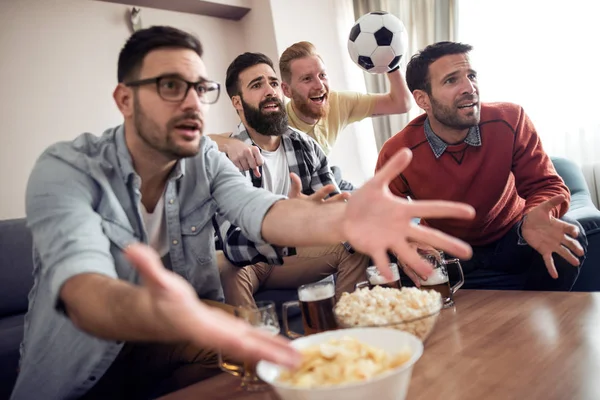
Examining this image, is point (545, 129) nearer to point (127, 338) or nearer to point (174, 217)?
point (174, 217)

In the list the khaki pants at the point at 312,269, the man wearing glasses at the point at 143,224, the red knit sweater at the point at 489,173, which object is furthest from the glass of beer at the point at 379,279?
the red knit sweater at the point at 489,173

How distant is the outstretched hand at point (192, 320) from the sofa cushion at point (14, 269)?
6.49 feet

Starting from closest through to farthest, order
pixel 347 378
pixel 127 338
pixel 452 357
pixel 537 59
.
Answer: pixel 347 378 < pixel 127 338 < pixel 452 357 < pixel 537 59

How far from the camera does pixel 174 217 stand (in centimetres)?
132

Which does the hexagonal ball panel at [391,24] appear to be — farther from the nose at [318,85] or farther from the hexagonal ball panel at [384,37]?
the nose at [318,85]

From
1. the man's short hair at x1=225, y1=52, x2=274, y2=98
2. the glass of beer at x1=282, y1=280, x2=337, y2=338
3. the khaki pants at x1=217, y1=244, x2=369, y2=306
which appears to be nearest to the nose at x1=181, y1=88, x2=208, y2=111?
the glass of beer at x1=282, y1=280, x2=337, y2=338

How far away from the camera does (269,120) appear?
6.86ft

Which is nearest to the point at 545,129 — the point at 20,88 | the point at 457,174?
the point at 457,174

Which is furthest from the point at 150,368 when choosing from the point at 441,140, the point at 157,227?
the point at 441,140

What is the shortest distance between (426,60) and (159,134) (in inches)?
53.1

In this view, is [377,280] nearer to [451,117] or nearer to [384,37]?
[451,117]

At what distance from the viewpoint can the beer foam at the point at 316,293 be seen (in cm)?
103

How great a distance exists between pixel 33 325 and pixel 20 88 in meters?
2.22

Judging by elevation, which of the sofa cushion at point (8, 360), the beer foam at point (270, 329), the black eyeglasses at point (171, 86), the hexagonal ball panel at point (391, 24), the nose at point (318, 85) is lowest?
the sofa cushion at point (8, 360)
